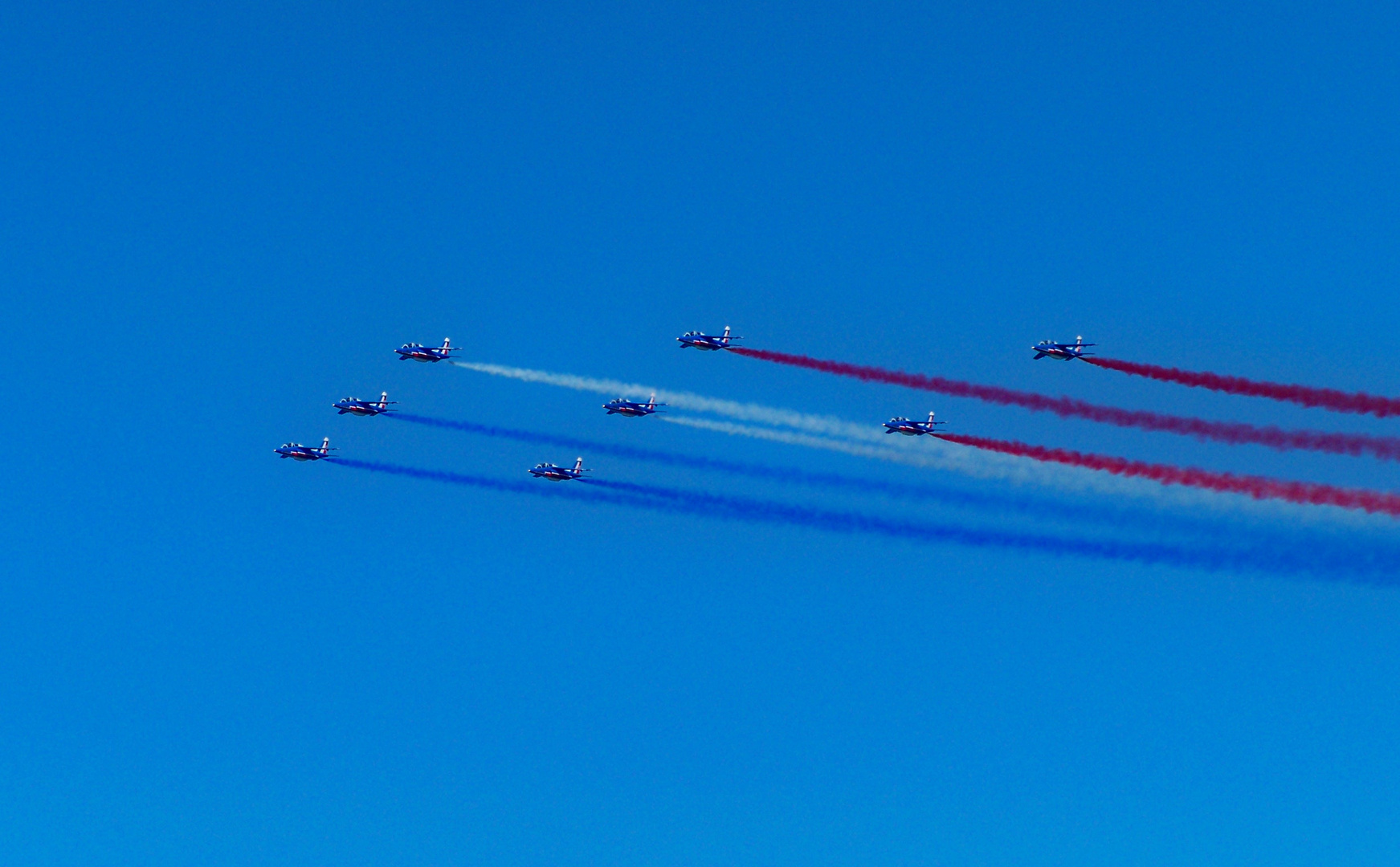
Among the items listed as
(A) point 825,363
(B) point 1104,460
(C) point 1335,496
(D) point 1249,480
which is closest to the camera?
(C) point 1335,496

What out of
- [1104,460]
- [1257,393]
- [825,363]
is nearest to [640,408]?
[825,363]

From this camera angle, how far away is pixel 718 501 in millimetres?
100500

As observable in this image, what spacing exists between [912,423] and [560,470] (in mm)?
22120

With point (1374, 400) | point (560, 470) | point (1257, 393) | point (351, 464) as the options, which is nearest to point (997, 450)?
point (1257, 393)

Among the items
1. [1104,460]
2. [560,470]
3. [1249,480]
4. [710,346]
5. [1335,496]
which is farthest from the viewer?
[560,470]

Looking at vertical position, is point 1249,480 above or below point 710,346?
below

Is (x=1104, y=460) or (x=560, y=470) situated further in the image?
(x=560, y=470)

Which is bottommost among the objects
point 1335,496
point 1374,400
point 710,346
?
point 1335,496

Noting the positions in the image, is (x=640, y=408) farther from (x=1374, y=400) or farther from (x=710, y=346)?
(x=1374, y=400)

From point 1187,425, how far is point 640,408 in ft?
96.3

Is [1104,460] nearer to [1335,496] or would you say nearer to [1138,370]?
[1138,370]

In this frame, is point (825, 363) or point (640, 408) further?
point (640, 408)

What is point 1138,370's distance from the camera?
88875mm

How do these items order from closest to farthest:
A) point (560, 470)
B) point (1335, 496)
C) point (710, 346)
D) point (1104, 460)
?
point (1335, 496) < point (1104, 460) < point (710, 346) < point (560, 470)
